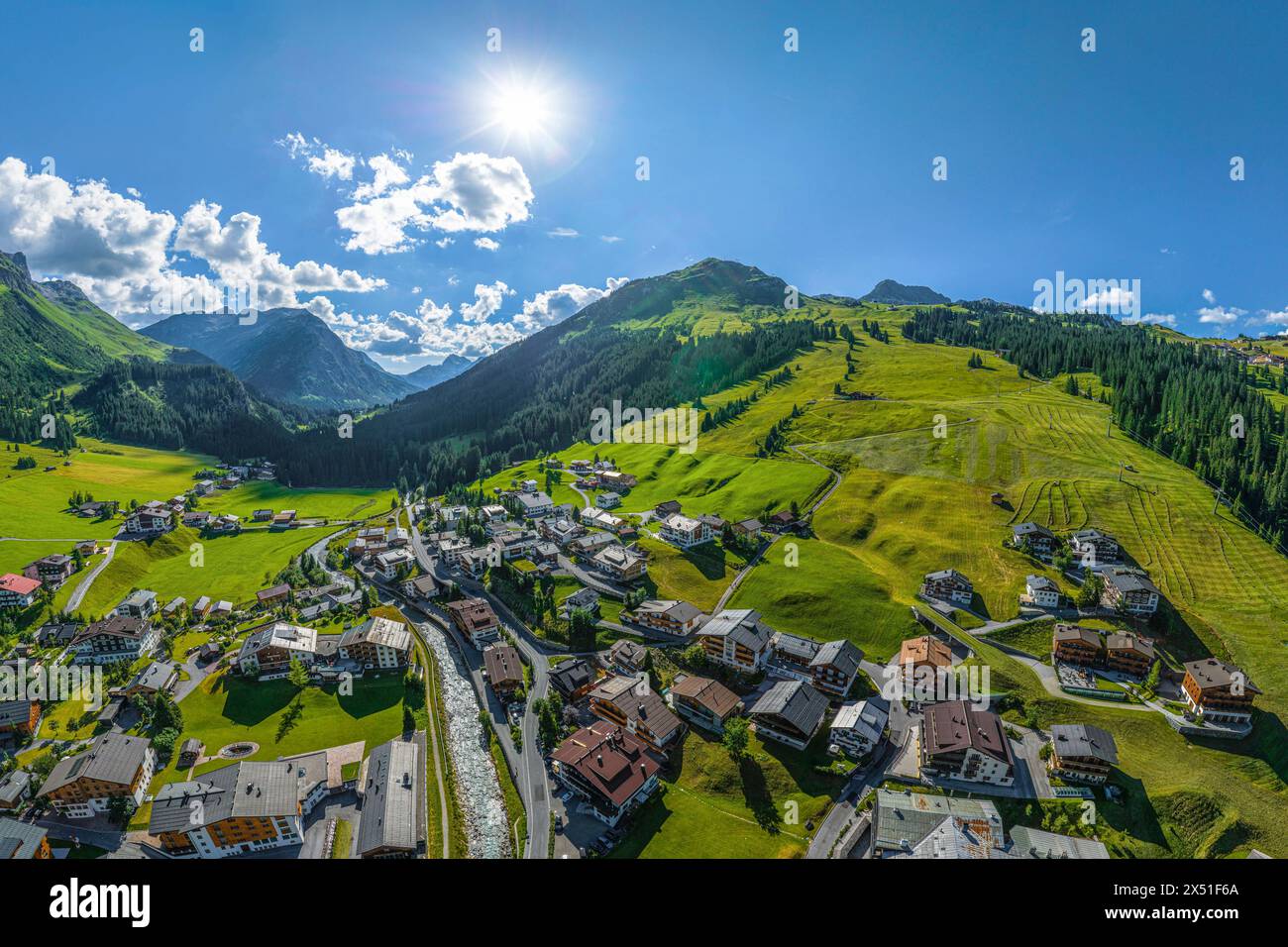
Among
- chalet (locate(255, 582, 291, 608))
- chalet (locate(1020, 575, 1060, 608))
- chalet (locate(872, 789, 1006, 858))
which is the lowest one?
chalet (locate(872, 789, 1006, 858))

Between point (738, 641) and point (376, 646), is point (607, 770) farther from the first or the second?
point (376, 646)

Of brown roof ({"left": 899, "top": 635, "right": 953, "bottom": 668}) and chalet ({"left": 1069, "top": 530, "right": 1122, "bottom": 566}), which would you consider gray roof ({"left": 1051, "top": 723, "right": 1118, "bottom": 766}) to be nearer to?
brown roof ({"left": 899, "top": 635, "right": 953, "bottom": 668})

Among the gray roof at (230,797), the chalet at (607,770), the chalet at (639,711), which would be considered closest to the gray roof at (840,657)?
the chalet at (639,711)

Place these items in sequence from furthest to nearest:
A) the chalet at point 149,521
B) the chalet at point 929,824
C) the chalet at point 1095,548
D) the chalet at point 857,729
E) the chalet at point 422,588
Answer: the chalet at point 149,521 → the chalet at point 422,588 → the chalet at point 1095,548 → the chalet at point 857,729 → the chalet at point 929,824

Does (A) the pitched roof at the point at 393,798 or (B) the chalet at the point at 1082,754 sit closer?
(A) the pitched roof at the point at 393,798

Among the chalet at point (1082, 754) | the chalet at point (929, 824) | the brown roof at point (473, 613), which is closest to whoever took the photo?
the chalet at point (929, 824)

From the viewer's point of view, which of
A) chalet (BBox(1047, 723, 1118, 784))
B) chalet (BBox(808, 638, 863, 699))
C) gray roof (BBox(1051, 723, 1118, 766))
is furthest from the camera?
chalet (BBox(808, 638, 863, 699))

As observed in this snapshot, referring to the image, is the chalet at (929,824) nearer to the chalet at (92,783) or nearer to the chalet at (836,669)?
the chalet at (836,669)

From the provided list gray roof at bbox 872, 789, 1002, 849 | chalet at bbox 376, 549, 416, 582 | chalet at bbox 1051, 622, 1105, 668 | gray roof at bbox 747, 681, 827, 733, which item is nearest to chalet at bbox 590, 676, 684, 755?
gray roof at bbox 747, 681, 827, 733
